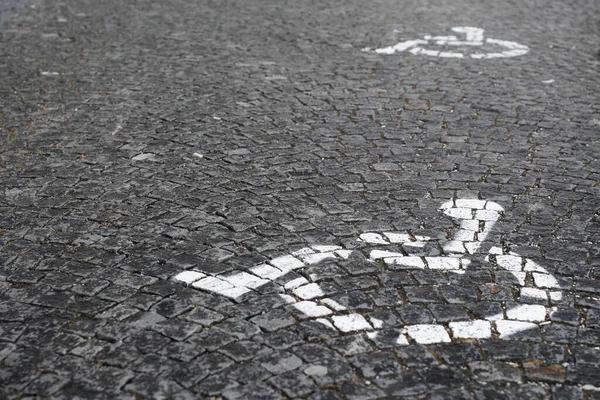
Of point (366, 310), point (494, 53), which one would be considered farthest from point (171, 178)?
point (494, 53)

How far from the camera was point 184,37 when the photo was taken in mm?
10555

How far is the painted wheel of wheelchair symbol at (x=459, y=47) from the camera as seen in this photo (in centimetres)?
985

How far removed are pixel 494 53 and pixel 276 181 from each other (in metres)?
4.96

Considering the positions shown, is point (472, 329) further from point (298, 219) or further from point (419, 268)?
point (298, 219)

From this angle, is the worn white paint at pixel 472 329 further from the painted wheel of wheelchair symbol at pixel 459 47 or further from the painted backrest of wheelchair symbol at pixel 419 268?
the painted wheel of wheelchair symbol at pixel 459 47

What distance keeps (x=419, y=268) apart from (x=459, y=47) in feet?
19.9

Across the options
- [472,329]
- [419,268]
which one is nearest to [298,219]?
[419,268]

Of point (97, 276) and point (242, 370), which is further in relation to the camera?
point (97, 276)

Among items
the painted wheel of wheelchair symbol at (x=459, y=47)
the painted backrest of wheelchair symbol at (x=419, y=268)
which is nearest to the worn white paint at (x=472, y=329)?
the painted backrest of wheelchair symbol at (x=419, y=268)

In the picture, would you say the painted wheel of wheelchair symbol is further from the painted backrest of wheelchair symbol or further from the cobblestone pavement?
the painted backrest of wheelchair symbol

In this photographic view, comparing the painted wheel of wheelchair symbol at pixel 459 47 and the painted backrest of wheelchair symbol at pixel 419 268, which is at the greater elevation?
the painted backrest of wheelchair symbol at pixel 419 268

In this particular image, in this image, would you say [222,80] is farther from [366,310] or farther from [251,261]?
[366,310]

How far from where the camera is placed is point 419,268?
15.5ft

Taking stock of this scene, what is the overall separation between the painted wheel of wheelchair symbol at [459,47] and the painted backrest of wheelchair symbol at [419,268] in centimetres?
472
